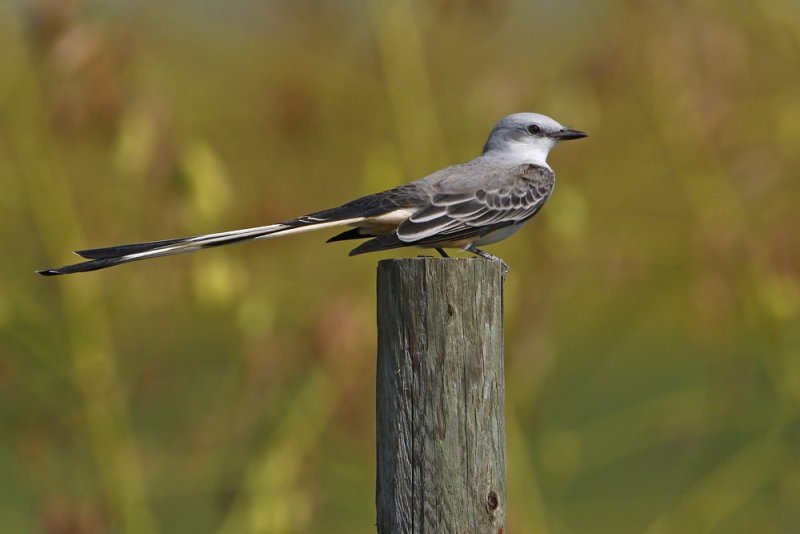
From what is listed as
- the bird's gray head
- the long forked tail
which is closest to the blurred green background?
the bird's gray head

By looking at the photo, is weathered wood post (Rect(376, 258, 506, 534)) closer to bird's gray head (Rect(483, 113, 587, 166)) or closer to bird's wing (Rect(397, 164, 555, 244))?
bird's wing (Rect(397, 164, 555, 244))

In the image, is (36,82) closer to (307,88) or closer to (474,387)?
(307,88)

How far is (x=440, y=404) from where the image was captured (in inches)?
153

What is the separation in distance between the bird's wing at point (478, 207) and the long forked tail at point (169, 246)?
486mm

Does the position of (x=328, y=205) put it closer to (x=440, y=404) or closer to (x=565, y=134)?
(x=565, y=134)

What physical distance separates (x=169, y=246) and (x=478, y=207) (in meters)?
1.66

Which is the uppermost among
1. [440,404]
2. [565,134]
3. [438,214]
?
[565,134]

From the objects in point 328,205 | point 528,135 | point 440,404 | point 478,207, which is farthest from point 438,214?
point 328,205

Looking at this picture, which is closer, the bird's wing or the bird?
the bird

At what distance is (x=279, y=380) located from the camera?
6.96 metres

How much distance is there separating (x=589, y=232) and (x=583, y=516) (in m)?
5.84

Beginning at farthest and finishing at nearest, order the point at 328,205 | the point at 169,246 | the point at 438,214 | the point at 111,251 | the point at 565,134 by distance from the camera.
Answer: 1. the point at 328,205
2. the point at 565,134
3. the point at 438,214
4. the point at 169,246
5. the point at 111,251

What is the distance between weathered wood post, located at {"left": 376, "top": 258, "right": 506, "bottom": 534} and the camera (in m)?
3.88

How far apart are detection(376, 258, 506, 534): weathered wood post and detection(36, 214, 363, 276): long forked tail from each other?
0.96 meters
